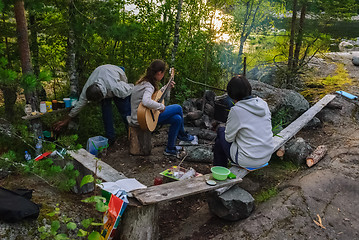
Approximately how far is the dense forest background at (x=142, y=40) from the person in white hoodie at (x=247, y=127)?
197 cm

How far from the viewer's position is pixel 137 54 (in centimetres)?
653

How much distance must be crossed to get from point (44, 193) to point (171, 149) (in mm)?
2354

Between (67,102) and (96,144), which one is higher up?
(67,102)

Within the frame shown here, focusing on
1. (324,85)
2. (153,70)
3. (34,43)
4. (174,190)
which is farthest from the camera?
(324,85)

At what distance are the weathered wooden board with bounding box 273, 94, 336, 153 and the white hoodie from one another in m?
1.20

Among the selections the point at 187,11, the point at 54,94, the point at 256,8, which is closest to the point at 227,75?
the point at 187,11

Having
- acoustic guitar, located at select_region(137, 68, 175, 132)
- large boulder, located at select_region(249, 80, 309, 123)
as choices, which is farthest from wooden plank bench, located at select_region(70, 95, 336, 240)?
large boulder, located at select_region(249, 80, 309, 123)

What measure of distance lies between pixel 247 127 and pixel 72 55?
352 cm

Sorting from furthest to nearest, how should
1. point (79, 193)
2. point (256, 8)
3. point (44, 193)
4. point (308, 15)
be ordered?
1. point (256, 8)
2. point (308, 15)
3. point (79, 193)
4. point (44, 193)

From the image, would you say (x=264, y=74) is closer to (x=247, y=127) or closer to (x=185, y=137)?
(x=185, y=137)

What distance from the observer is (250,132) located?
329 centimetres

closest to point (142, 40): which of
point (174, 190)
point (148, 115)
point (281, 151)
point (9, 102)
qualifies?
point (148, 115)

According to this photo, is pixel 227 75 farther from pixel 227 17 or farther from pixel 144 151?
pixel 144 151

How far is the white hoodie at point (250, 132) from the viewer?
327 cm
